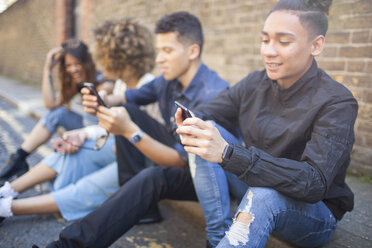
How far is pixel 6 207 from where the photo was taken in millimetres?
2031

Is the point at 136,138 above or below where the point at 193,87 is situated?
below

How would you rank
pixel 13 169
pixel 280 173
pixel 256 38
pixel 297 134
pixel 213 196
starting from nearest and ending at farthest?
1. pixel 280 173
2. pixel 297 134
3. pixel 213 196
4. pixel 13 169
5. pixel 256 38

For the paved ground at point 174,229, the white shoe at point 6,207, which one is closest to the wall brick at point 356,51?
the paved ground at point 174,229

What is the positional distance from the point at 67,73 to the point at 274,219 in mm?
2727

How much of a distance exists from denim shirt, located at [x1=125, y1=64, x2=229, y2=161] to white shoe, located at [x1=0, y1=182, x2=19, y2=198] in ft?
3.87

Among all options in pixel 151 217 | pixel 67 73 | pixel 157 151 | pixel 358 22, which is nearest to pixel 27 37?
pixel 67 73

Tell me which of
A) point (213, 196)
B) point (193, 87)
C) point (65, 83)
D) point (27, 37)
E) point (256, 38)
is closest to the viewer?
point (213, 196)

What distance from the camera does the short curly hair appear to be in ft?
9.89

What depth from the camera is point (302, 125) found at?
58.7 inches

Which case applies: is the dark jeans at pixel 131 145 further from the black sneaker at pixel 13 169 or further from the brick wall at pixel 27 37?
the brick wall at pixel 27 37

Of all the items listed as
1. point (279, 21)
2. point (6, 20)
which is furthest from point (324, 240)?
point (6, 20)

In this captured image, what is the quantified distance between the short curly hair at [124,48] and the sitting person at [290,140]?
1.50m

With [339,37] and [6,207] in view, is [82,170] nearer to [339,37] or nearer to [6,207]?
[6,207]

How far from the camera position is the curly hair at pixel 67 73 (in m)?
3.22
